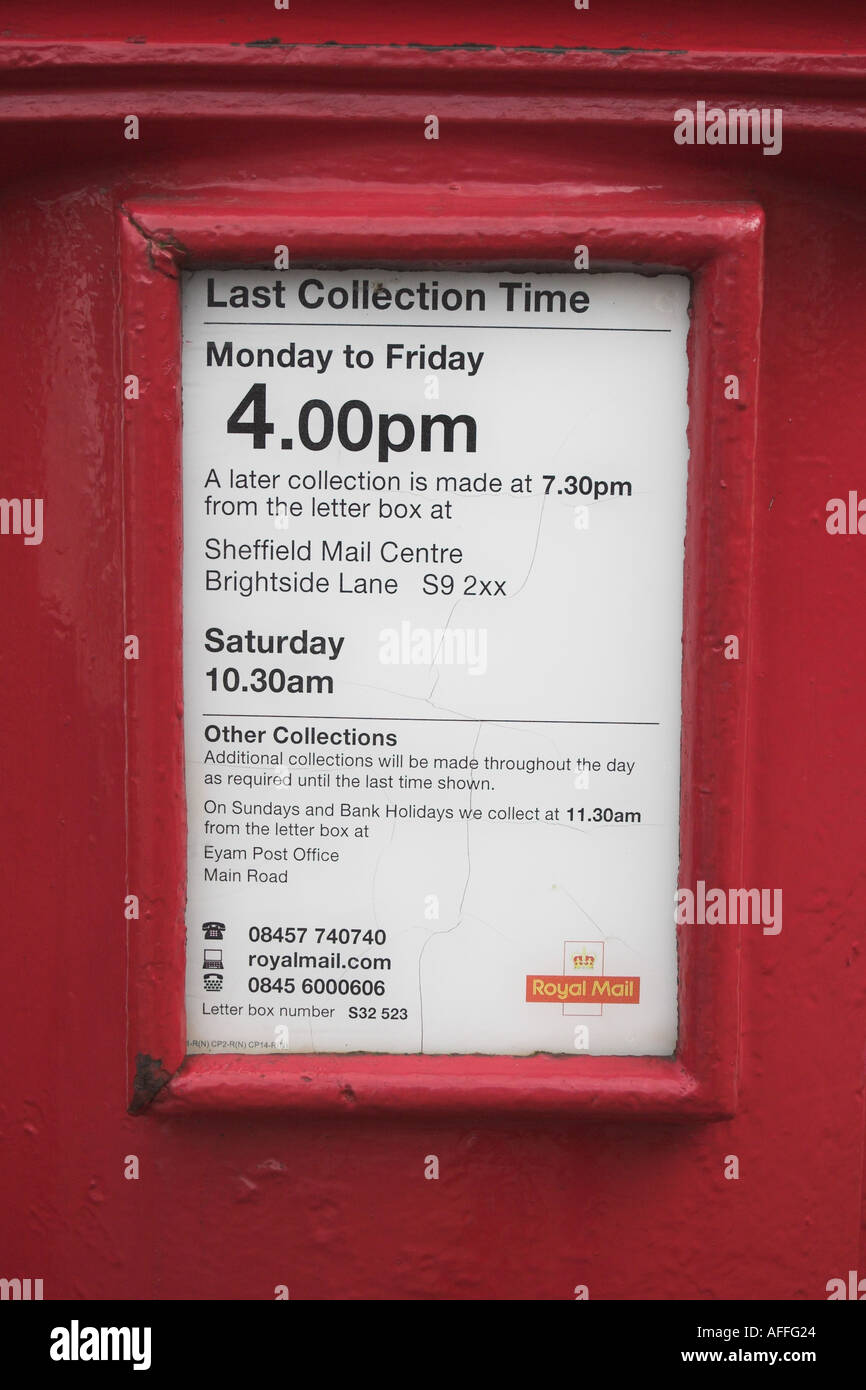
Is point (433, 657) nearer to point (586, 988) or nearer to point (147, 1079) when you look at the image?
point (586, 988)

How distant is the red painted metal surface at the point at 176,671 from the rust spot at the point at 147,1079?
0.02 meters

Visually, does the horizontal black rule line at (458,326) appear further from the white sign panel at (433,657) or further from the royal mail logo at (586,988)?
the royal mail logo at (586,988)

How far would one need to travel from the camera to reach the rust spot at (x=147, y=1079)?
116 centimetres

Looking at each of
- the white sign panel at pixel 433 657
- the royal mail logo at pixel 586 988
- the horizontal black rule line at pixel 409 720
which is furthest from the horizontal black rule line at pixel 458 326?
the royal mail logo at pixel 586 988

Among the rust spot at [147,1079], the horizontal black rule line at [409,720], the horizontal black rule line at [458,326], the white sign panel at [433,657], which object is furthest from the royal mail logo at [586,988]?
the horizontal black rule line at [458,326]

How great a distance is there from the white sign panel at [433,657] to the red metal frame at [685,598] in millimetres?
32

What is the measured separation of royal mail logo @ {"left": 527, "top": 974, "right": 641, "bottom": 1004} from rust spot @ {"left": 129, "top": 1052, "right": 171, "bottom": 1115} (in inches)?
17.5

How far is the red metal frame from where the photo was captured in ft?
3.53

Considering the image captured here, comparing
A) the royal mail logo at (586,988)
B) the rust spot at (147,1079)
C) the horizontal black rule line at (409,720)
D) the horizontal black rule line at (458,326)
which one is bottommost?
the rust spot at (147,1079)

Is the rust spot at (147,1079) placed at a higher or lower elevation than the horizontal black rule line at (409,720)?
lower

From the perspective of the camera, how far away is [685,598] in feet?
3.78

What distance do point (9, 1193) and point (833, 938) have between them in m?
1.06

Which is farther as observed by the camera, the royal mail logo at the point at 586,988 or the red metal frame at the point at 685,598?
the royal mail logo at the point at 586,988

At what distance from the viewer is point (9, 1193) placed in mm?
1223
